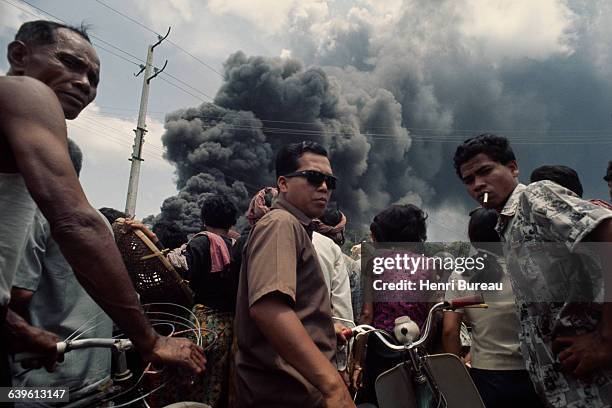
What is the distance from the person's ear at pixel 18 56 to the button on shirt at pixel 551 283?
2.12m

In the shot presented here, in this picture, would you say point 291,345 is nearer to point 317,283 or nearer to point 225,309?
point 317,283

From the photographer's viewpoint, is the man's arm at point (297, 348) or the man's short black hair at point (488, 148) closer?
the man's arm at point (297, 348)

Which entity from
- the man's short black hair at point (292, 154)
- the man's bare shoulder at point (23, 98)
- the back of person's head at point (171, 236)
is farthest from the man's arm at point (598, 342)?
the back of person's head at point (171, 236)

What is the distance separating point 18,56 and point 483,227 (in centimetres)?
277

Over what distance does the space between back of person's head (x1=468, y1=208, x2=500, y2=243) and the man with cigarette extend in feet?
2.71

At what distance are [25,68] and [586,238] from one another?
2204 mm

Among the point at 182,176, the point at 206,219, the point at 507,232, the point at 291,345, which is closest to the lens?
the point at 291,345

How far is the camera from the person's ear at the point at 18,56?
5.11ft

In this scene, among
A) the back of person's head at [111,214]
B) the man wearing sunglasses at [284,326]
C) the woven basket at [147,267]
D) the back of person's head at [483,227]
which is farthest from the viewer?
the back of person's head at [111,214]

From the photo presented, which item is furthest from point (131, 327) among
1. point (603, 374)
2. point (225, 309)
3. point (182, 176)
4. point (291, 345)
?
point (182, 176)

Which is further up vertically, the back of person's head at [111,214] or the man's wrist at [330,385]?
the back of person's head at [111,214]

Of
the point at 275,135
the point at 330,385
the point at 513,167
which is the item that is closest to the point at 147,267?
the point at 330,385

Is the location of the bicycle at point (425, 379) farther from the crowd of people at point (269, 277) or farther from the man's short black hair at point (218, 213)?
the man's short black hair at point (218, 213)

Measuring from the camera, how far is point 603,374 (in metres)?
1.49
